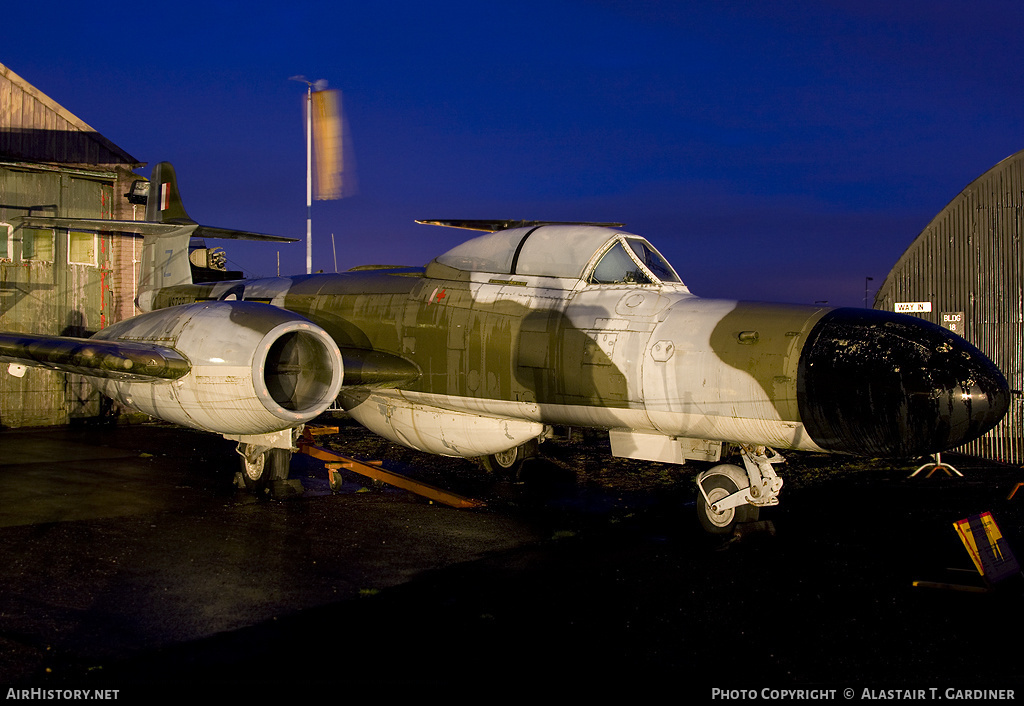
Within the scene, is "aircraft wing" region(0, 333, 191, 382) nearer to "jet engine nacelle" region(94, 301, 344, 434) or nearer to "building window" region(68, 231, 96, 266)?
"jet engine nacelle" region(94, 301, 344, 434)

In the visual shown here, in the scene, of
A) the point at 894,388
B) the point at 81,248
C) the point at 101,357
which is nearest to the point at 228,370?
the point at 101,357

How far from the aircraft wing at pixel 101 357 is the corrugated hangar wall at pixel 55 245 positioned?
29.7ft

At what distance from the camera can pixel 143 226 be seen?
37.1 feet

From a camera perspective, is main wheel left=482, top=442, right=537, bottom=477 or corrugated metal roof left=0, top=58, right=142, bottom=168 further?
corrugated metal roof left=0, top=58, right=142, bottom=168

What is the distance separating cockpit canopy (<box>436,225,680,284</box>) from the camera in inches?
294

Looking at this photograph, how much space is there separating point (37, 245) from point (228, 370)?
11.6 meters

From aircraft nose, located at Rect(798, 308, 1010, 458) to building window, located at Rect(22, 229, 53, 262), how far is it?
1650 cm

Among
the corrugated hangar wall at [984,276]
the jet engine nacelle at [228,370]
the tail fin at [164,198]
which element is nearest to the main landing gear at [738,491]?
the jet engine nacelle at [228,370]

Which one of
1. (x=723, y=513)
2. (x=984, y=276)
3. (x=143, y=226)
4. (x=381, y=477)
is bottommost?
(x=381, y=477)

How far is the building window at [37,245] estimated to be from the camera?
1593 cm

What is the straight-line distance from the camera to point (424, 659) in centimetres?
429

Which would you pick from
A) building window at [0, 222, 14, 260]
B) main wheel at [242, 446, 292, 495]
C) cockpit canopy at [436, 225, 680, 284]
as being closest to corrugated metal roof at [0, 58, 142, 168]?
building window at [0, 222, 14, 260]

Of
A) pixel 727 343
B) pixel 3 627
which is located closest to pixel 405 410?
pixel 727 343

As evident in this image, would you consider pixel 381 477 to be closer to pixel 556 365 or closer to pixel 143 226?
pixel 556 365
